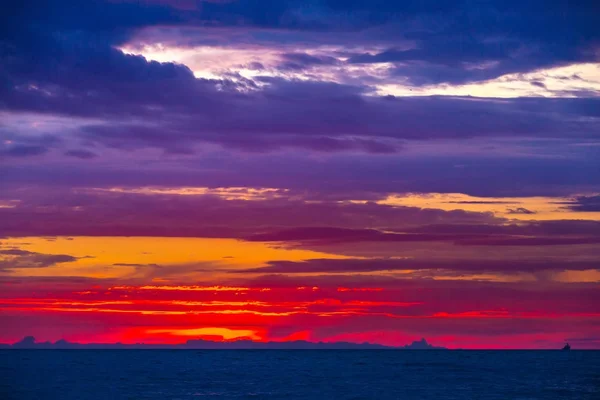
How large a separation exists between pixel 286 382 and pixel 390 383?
12.8 meters

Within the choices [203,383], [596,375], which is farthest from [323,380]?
[596,375]

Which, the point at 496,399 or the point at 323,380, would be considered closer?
the point at 496,399

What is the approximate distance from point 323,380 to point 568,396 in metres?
33.0

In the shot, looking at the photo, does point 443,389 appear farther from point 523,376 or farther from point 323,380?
point 523,376

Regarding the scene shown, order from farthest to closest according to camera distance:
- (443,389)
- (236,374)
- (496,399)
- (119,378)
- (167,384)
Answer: (236,374), (119,378), (167,384), (443,389), (496,399)

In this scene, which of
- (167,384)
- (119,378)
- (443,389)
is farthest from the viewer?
(119,378)

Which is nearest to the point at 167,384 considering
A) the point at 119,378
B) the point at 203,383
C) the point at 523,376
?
the point at 203,383

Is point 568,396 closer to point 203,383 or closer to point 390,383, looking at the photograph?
point 390,383

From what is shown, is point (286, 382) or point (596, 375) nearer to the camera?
point (286, 382)

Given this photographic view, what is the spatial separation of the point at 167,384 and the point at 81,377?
19.6 m

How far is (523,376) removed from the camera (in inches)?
4764

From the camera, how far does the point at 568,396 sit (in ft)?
293

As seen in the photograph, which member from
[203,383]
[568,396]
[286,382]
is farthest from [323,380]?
[568,396]

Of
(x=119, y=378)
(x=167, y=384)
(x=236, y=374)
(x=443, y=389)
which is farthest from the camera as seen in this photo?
(x=236, y=374)
